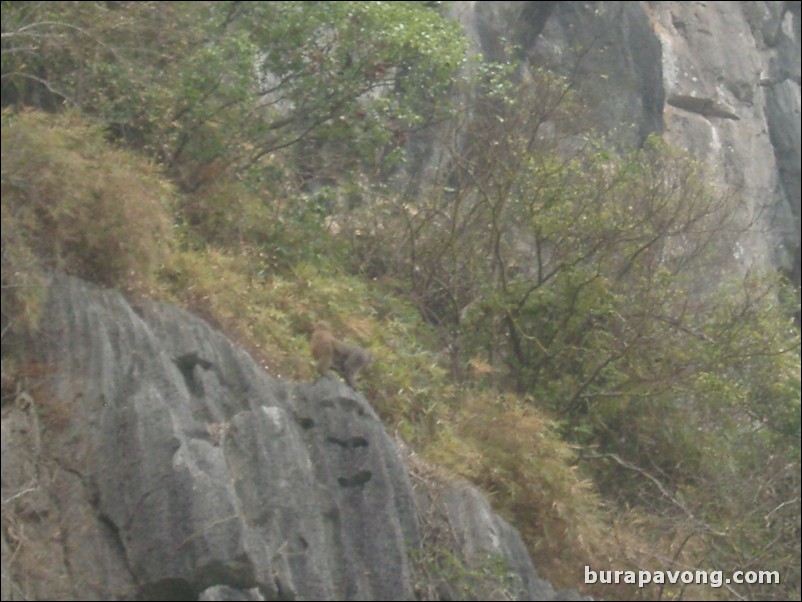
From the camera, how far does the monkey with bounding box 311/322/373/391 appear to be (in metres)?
12.1

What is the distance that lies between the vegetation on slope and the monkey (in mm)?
204

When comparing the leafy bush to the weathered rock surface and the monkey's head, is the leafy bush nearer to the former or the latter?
the weathered rock surface

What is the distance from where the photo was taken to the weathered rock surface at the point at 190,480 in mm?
9078

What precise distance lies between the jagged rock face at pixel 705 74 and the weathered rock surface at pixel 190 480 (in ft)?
40.8

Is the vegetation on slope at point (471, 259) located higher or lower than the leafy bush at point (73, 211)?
lower

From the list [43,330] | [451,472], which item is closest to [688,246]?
[451,472]

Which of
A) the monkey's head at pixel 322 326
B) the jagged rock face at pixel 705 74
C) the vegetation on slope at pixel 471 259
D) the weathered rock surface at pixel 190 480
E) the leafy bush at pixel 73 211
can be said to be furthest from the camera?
the jagged rock face at pixel 705 74

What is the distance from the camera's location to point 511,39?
2447cm

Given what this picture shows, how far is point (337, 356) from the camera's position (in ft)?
40.3

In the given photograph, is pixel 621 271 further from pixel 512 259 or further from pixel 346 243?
pixel 346 243

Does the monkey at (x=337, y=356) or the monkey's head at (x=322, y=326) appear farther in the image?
the monkey's head at (x=322, y=326)

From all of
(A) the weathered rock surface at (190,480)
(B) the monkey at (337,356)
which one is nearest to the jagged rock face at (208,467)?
(A) the weathered rock surface at (190,480)

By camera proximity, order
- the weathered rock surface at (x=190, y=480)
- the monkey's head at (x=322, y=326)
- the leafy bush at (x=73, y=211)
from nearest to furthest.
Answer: the weathered rock surface at (x=190, y=480)
the leafy bush at (x=73, y=211)
the monkey's head at (x=322, y=326)

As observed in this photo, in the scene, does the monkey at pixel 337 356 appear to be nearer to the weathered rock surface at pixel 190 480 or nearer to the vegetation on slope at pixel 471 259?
the vegetation on slope at pixel 471 259
